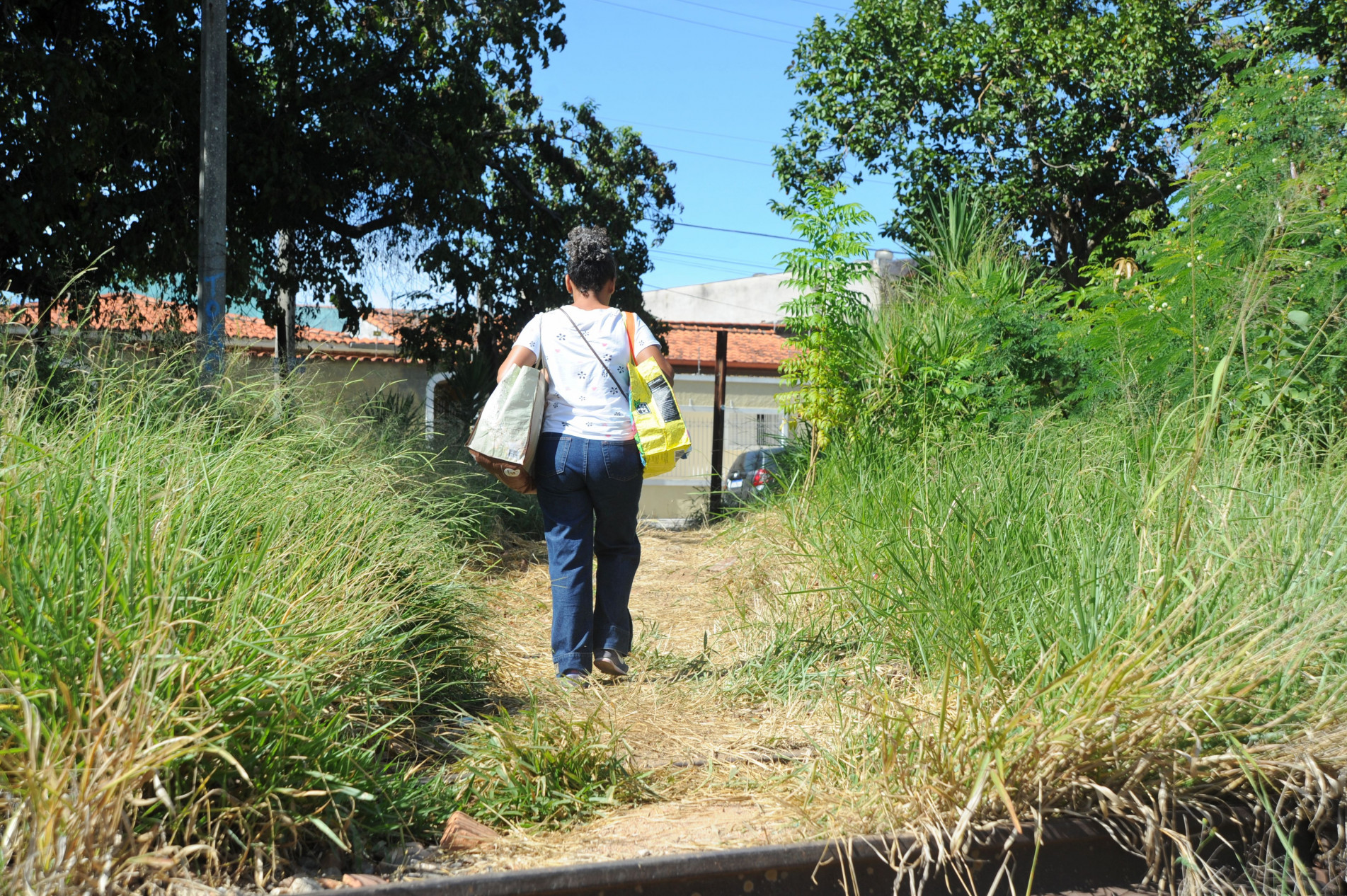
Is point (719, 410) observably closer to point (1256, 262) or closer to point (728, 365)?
point (1256, 262)

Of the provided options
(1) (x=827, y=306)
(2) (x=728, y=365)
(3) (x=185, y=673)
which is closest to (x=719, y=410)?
(1) (x=827, y=306)

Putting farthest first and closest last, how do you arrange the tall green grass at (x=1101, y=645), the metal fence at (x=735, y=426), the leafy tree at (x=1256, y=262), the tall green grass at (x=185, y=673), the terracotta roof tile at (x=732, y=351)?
the terracotta roof tile at (x=732, y=351), the metal fence at (x=735, y=426), the leafy tree at (x=1256, y=262), the tall green grass at (x=1101, y=645), the tall green grass at (x=185, y=673)

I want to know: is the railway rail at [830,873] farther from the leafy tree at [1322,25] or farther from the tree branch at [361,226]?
the leafy tree at [1322,25]

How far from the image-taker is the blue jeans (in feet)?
12.4

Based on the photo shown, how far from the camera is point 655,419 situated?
3.79m

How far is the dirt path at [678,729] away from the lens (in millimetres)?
2512

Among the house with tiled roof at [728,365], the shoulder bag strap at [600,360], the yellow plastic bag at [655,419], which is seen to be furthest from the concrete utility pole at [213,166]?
the yellow plastic bag at [655,419]

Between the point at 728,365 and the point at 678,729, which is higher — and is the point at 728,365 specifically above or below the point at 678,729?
above

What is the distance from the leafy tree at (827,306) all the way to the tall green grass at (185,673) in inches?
170

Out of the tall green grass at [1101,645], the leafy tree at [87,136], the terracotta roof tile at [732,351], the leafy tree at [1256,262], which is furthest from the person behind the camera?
the terracotta roof tile at [732,351]

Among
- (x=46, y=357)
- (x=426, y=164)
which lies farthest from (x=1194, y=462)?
(x=426, y=164)

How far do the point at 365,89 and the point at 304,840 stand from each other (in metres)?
9.73

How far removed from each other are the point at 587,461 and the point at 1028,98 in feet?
45.4

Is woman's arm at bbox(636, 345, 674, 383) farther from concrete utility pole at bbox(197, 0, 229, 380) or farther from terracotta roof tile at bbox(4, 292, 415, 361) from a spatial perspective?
concrete utility pole at bbox(197, 0, 229, 380)
